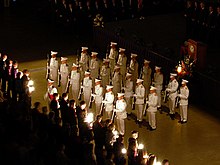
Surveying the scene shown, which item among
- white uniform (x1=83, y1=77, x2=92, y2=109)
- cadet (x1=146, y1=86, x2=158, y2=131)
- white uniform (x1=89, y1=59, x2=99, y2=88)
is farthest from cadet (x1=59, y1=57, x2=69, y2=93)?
cadet (x1=146, y1=86, x2=158, y2=131)

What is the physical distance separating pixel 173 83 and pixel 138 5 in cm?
1226

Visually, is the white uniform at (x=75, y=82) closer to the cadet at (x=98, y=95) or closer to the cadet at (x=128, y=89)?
the cadet at (x=98, y=95)

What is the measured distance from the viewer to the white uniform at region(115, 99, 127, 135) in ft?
56.3

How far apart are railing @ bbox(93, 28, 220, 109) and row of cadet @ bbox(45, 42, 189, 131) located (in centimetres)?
75

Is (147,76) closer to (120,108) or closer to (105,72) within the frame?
(105,72)

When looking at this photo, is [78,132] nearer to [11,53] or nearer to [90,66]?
[90,66]

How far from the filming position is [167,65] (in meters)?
21.6

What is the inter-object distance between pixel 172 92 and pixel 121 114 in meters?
2.42

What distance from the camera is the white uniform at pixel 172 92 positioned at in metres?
18.6

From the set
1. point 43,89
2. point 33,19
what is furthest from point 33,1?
point 43,89

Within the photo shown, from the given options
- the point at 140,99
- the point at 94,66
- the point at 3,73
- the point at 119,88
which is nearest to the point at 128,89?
the point at 140,99

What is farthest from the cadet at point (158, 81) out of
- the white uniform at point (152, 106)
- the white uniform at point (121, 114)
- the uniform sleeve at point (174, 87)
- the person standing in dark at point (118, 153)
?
the person standing in dark at point (118, 153)

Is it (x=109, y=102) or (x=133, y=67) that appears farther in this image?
(x=133, y=67)

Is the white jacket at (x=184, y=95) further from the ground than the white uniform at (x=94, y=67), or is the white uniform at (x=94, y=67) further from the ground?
the white uniform at (x=94, y=67)
